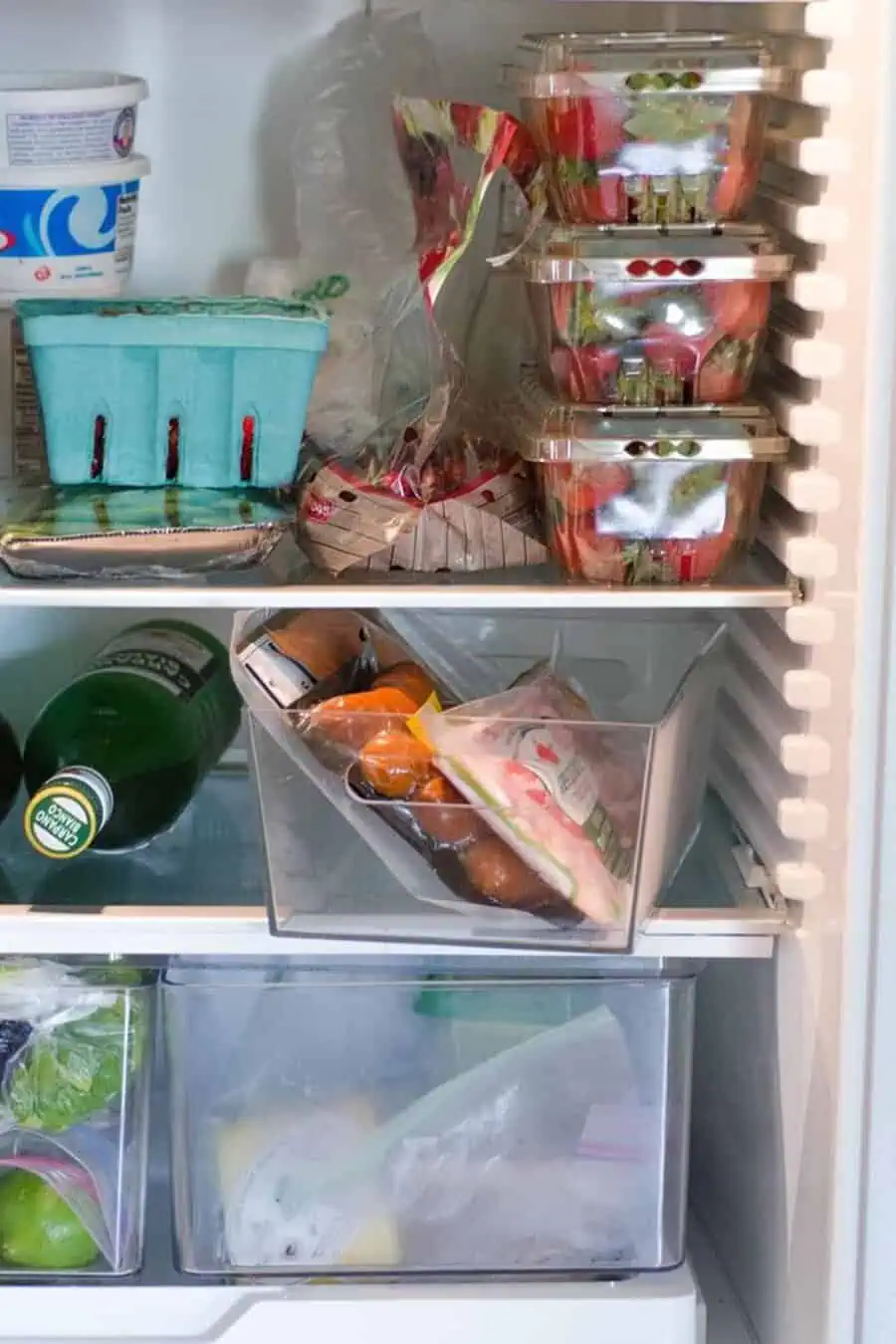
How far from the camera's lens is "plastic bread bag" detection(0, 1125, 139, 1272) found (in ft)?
4.06

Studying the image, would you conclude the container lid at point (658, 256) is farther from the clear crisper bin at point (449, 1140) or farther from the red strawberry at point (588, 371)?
the clear crisper bin at point (449, 1140)

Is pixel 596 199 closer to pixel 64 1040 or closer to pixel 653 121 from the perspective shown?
pixel 653 121

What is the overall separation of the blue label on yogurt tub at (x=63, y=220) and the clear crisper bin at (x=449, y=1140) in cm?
54

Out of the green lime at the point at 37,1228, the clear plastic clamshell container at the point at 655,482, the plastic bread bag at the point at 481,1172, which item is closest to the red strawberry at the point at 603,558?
the clear plastic clamshell container at the point at 655,482

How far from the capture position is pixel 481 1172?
4.12 feet

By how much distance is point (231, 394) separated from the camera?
1.20m

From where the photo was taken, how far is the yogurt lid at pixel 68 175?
1.20 meters

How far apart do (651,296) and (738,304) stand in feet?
0.19

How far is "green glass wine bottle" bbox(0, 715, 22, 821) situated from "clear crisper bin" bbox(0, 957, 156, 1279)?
17cm

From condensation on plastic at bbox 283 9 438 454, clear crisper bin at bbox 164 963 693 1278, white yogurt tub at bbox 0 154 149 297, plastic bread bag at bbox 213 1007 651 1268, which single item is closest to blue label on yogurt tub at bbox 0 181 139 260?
white yogurt tub at bbox 0 154 149 297

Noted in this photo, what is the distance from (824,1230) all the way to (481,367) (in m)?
0.71

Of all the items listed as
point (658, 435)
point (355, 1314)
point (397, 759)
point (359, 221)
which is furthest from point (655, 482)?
point (355, 1314)

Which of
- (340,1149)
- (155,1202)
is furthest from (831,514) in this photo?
(155,1202)

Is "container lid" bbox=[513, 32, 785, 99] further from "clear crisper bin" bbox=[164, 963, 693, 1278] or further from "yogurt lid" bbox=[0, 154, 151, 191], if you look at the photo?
"clear crisper bin" bbox=[164, 963, 693, 1278]
